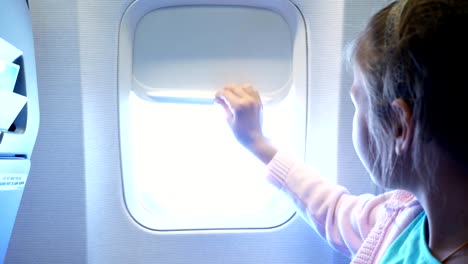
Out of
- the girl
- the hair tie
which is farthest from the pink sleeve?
the hair tie

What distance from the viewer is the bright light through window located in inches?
38.5

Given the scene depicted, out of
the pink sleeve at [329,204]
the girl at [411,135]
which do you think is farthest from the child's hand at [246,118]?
the girl at [411,135]

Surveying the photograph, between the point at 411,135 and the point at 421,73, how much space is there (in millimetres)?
88

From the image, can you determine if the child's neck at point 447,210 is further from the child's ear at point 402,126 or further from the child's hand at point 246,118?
the child's hand at point 246,118

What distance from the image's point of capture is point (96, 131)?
A: 0.88 m

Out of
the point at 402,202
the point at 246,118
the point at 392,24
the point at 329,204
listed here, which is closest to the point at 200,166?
the point at 246,118

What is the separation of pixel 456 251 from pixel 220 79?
599mm

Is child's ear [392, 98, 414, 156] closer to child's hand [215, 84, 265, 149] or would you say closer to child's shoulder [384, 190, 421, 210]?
child's shoulder [384, 190, 421, 210]

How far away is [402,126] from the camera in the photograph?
54cm

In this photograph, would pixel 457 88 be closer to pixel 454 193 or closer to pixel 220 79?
pixel 454 193

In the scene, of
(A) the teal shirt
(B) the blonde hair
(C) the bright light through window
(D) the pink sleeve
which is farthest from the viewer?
(C) the bright light through window

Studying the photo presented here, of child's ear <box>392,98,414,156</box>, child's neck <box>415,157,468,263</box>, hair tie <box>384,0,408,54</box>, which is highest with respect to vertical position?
hair tie <box>384,0,408,54</box>

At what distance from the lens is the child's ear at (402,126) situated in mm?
517

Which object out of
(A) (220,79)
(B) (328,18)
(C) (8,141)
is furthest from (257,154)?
(C) (8,141)
